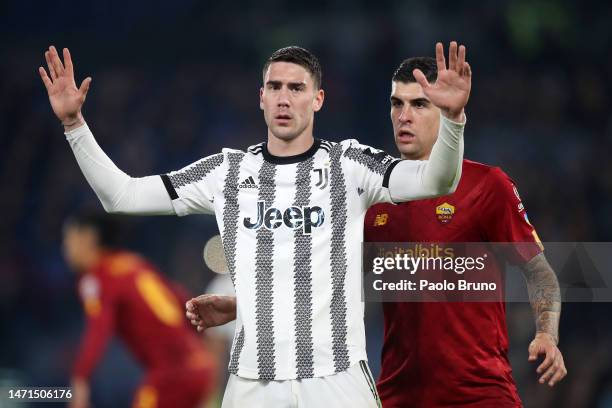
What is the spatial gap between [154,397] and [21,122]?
441 centimetres

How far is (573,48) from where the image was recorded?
1038 centimetres

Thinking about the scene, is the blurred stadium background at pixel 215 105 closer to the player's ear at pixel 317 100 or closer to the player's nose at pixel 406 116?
the player's nose at pixel 406 116

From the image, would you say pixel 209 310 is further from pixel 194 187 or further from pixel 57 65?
pixel 57 65

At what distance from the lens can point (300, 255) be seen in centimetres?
365

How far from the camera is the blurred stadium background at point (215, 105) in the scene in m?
9.46

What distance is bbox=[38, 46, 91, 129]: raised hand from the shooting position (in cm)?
382

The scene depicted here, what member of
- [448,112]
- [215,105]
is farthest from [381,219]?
[215,105]

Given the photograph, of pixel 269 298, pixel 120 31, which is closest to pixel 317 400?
pixel 269 298

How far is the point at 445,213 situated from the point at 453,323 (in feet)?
1.54

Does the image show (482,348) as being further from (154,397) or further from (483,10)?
(483,10)

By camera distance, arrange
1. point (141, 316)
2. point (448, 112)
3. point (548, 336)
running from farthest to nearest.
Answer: point (141, 316)
point (548, 336)
point (448, 112)

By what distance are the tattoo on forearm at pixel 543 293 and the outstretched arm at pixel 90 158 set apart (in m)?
1.56

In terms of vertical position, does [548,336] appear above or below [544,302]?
below

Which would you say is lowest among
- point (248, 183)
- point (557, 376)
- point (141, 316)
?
point (557, 376)
